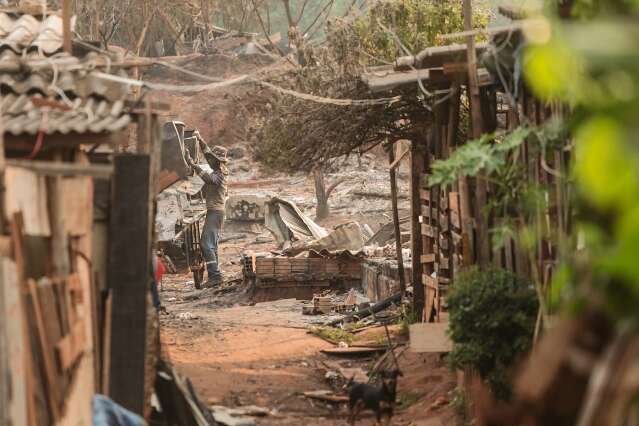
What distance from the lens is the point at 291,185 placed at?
154 ft

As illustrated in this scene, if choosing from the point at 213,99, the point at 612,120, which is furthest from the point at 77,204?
the point at 213,99

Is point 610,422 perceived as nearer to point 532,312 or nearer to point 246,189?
point 532,312

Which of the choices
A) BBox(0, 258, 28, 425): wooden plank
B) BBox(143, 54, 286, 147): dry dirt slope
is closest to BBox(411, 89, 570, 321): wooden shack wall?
BBox(0, 258, 28, 425): wooden plank

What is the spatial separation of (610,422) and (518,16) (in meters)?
9.13

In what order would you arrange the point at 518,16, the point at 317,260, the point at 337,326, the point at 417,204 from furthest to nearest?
the point at 317,260 → the point at 337,326 → the point at 417,204 → the point at 518,16

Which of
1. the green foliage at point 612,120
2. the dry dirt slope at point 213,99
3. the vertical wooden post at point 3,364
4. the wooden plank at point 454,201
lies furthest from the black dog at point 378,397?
the dry dirt slope at point 213,99

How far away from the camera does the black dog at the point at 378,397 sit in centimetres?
1202

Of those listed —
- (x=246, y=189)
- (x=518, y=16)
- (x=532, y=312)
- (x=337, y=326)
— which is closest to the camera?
(x=532, y=312)

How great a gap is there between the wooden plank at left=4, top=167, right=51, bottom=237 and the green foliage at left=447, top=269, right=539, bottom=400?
4.34 metres

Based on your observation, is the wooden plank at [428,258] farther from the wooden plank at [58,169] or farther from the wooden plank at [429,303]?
the wooden plank at [58,169]

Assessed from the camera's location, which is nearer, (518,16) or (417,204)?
(518,16)

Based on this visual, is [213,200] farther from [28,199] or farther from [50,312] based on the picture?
[28,199]

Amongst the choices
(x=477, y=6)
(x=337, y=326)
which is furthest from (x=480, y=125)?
(x=477, y=6)

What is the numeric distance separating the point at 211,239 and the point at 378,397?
14.3 meters
